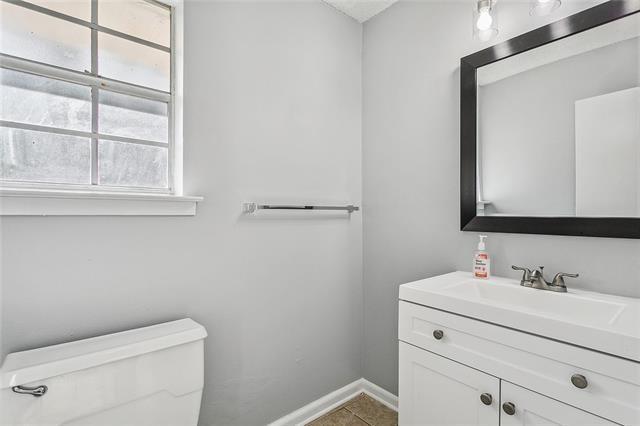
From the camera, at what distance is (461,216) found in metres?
1.47

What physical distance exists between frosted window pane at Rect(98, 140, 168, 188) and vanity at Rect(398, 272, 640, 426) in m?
1.11

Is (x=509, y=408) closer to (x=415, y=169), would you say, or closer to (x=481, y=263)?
(x=481, y=263)

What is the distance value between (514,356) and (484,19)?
1331 millimetres

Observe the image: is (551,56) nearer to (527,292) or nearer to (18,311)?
(527,292)

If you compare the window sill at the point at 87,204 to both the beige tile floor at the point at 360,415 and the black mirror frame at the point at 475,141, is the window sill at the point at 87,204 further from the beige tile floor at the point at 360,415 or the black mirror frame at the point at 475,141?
the beige tile floor at the point at 360,415

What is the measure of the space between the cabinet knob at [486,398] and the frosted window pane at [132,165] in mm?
1386

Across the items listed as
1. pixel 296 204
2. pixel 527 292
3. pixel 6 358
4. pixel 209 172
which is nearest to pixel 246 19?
pixel 209 172

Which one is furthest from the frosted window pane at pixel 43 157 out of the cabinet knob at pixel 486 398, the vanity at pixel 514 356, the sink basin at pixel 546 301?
the cabinet knob at pixel 486 398

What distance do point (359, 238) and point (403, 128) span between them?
0.70m

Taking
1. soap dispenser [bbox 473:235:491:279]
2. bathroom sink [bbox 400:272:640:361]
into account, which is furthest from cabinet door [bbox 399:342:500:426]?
soap dispenser [bbox 473:235:491:279]

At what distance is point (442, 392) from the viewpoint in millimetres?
A: 1104

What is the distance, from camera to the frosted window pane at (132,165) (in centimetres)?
118

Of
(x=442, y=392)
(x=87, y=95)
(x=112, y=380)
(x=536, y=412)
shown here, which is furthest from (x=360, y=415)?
(x=87, y=95)

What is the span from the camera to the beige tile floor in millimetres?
1664
